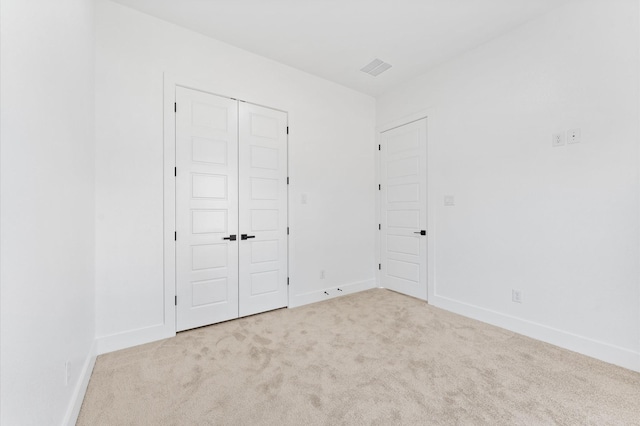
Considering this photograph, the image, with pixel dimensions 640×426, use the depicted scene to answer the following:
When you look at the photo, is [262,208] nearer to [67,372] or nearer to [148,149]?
[148,149]

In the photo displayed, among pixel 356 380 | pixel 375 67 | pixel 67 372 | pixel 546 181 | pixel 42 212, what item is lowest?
pixel 356 380

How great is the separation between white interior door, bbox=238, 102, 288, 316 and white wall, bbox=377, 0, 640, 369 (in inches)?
76.3

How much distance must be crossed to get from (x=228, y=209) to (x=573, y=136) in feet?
11.0

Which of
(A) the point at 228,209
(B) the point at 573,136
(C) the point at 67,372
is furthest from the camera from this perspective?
(A) the point at 228,209

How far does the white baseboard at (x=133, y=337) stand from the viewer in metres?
2.33

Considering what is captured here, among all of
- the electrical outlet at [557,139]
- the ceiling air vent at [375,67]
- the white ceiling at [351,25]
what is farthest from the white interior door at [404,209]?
the electrical outlet at [557,139]

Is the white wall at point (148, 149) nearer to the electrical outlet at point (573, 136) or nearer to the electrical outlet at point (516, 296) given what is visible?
the electrical outlet at point (516, 296)

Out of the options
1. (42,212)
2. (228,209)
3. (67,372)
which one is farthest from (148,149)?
(67,372)

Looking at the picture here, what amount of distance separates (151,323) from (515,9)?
14.6 feet

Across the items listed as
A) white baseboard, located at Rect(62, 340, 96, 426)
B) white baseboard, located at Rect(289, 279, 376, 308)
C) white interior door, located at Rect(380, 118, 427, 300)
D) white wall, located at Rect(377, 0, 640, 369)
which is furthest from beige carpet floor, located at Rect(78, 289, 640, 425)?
white interior door, located at Rect(380, 118, 427, 300)

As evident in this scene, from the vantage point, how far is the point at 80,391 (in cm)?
169

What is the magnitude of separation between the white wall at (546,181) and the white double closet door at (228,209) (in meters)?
2.03

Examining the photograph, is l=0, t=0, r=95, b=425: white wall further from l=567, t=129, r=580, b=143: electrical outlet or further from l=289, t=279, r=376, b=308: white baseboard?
l=567, t=129, r=580, b=143: electrical outlet

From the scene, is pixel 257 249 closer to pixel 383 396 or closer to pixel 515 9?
pixel 383 396
